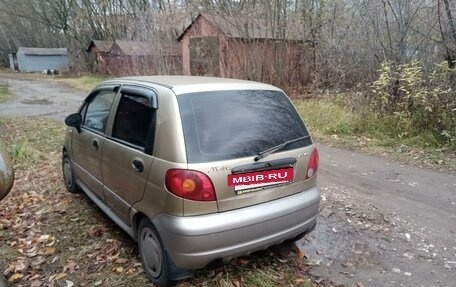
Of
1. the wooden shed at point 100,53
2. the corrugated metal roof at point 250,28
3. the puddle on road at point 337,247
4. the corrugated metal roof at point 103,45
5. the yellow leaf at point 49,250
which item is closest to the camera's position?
the puddle on road at point 337,247

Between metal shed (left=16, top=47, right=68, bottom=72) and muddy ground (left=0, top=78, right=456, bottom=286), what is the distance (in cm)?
3981

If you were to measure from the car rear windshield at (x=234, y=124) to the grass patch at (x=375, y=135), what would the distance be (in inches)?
158

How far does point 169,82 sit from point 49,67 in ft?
140

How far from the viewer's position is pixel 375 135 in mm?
7613

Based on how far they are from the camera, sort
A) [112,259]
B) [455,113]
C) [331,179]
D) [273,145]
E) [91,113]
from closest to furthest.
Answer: [273,145], [112,259], [91,113], [331,179], [455,113]

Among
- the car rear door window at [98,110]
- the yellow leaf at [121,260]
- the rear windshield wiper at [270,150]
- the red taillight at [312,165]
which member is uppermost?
the car rear door window at [98,110]

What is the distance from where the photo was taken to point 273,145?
9.27 feet

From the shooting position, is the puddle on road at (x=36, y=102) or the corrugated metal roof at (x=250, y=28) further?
the puddle on road at (x=36, y=102)

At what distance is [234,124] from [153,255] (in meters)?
1.22

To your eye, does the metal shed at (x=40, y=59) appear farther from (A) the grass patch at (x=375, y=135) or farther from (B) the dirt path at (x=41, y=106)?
(A) the grass patch at (x=375, y=135)

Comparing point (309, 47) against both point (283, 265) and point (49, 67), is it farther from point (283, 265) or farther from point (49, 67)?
point (49, 67)

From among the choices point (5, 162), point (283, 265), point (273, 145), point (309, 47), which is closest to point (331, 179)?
point (283, 265)

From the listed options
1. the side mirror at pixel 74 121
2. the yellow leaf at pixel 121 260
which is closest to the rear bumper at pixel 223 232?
the yellow leaf at pixel 121 260

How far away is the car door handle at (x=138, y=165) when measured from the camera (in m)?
2.78
